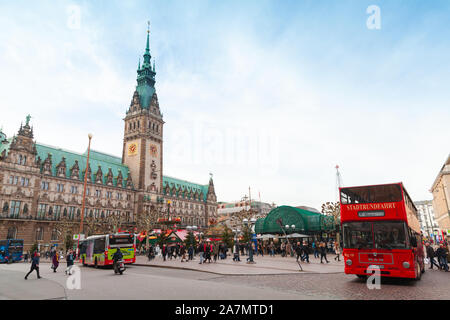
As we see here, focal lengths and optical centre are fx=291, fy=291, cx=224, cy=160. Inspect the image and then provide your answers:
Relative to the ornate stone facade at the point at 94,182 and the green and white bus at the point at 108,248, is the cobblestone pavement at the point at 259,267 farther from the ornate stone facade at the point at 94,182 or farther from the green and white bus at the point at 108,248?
the ornate stone facade at the point at 94,182

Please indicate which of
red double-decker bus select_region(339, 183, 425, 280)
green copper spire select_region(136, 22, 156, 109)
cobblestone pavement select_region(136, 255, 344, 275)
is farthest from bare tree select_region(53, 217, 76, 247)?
red double-decker bus select_region(339, 183, 425, 280)

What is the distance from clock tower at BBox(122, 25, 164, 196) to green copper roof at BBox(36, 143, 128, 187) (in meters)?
4.88

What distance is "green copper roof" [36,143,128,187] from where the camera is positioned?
74.9m

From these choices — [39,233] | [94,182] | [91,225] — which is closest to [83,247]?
[91,225]

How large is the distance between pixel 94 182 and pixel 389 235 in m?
80.2

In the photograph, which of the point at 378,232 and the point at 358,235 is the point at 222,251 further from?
the point at 378,232

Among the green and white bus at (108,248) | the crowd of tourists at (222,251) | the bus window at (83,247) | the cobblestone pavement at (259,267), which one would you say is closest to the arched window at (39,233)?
the crowd of tourists at (222,251)

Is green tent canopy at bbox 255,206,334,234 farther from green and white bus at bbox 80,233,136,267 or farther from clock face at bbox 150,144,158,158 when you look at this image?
clock face at bbox 150,144,158,158

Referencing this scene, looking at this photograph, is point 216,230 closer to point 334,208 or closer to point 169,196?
point 334,208

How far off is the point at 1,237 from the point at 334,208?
6457 cm

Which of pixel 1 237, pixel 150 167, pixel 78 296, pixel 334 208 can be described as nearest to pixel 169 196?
pixel 150 167

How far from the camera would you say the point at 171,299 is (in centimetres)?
1014

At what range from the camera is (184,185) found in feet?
403

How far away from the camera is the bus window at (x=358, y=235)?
48.0 feet
